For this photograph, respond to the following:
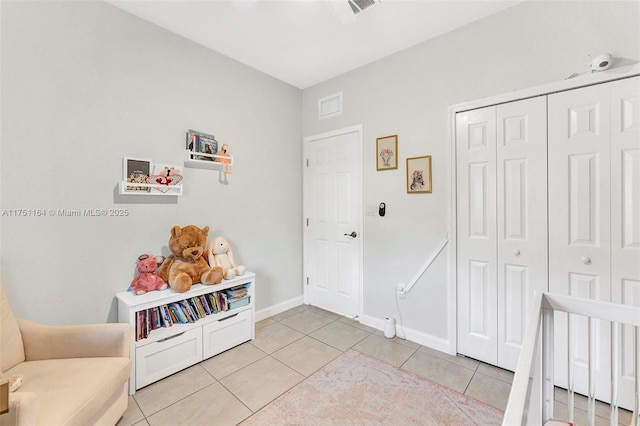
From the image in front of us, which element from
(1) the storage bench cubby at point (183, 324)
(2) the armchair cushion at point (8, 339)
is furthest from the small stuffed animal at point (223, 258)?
(2) the armchair cushion at point (8, 339)

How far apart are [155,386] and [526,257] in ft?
9.10

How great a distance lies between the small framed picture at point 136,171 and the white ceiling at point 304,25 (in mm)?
1144

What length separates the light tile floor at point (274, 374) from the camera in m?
1.68

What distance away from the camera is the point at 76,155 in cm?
188

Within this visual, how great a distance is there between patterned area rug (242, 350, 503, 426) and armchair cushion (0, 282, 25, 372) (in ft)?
4.12

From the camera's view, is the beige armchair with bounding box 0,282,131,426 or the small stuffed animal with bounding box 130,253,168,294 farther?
the small stuffed animal with bounding box 130,253,168,294

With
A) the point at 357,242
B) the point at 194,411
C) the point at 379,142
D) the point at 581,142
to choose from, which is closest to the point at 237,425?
the point at 194,411

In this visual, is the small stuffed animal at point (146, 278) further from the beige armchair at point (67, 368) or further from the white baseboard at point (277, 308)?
the white baseboard at point (277, 308)

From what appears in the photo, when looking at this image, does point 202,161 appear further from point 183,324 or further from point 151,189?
point 183,324

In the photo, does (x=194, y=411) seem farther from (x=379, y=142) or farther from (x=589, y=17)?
(x=589, y=17)

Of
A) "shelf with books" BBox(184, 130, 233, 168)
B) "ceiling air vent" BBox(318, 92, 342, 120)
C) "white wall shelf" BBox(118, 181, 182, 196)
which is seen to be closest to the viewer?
"white wall shelf" BBox(118, 181, 182, 196)

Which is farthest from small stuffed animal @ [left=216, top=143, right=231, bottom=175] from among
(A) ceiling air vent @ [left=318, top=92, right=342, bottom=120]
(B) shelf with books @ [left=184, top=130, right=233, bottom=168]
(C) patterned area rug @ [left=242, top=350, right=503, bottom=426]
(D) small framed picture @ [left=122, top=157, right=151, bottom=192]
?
(C) patterned area rug @ [left=242, top=350, right=503, bottom=426]

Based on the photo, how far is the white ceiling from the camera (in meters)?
2.02

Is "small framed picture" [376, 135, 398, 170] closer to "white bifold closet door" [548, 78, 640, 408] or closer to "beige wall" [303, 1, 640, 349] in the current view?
"beige wall" [303, 1, 640, 349]
